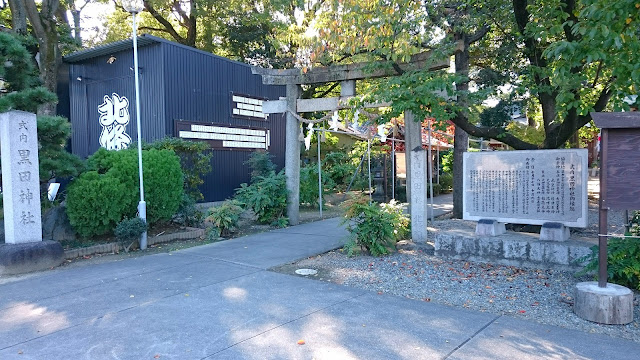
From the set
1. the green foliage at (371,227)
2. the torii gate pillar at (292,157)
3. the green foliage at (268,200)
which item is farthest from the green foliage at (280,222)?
the green foliage at (371,227)

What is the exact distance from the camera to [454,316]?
→ 4840mm

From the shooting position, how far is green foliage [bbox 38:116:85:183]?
7789mm

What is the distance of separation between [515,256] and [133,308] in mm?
5533

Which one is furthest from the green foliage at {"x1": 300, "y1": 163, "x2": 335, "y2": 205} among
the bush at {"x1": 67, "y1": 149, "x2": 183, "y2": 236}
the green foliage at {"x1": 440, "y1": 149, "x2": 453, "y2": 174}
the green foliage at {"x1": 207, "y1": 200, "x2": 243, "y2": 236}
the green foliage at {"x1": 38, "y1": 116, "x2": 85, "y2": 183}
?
the green foliage at {"x1": 440, "y1": 149, "x2": 453, "y2": 174}

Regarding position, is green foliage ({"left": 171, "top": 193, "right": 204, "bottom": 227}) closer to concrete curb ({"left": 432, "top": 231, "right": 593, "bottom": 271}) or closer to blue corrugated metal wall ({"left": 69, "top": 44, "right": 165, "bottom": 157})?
blue corrugated metal wall ({"left": 69, "top": 44, "right": 165, "bottom": 157})

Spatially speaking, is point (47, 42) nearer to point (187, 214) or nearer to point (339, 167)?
point (187, 214)

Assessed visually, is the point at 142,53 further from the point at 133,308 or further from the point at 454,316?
the point at 454,316

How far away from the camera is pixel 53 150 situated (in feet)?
26.4

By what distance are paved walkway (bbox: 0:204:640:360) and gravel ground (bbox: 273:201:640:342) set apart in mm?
313

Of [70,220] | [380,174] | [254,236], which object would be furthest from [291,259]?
[380,174]

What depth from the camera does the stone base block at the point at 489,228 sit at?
24.1 ft

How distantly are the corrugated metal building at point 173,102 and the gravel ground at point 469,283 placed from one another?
7831mm

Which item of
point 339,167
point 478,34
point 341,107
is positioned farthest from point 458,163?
point 339,167

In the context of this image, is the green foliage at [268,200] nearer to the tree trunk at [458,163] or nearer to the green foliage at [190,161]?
the green foliage at [190,161]
